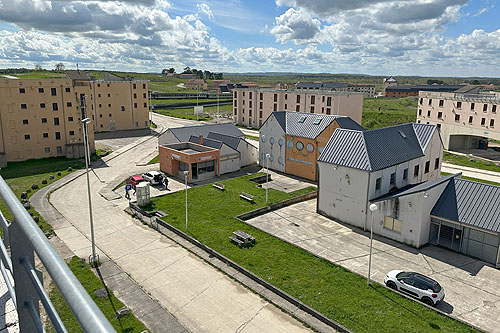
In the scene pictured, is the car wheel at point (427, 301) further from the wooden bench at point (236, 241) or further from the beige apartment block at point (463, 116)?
the beige apartment block at point (463, 116)

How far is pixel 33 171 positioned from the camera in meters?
44.8

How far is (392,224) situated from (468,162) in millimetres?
32823

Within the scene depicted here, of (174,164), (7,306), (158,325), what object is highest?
(7,306)

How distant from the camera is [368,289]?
2080 centimetres

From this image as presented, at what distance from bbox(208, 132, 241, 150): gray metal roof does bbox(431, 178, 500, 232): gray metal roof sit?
82.6 ft

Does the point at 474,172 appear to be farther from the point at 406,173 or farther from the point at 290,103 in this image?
the point at 290,103

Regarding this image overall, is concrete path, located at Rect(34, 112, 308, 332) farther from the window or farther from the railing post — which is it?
the railing post

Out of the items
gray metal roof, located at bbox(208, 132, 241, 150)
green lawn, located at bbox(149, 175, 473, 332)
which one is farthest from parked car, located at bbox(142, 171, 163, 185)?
gray metal roof, located at bbox(208, 132, 241, 150)

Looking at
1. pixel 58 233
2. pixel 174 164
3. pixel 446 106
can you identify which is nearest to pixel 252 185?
pixel 174 164

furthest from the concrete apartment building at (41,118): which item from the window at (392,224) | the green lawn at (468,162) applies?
the green lawn at (468,162)

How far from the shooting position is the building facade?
41344 mm

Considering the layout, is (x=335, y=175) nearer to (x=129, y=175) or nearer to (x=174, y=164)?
(x=174, y=164)

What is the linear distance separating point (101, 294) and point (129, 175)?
25.8 m

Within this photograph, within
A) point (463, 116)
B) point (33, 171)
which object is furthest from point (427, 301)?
point (463, 116)
